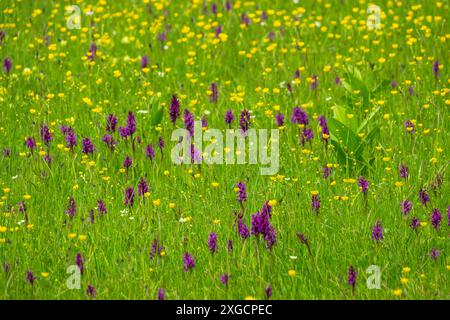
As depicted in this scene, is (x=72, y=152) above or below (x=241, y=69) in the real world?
below

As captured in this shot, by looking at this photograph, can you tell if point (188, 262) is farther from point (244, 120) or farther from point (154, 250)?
point (244, 120)

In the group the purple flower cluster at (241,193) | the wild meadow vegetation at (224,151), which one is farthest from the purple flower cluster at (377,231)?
the purple flower cluster at (241,193)

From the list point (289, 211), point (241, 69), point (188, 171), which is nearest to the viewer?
point (289, 211)

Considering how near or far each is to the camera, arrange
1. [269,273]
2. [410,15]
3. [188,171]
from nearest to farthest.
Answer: [269,273] → [188,171] → [410,15]

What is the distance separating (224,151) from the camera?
20.7ft

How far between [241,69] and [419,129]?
6.65 feet

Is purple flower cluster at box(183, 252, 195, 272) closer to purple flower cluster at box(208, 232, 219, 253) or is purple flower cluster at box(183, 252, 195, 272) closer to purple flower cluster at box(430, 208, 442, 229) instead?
purple flower cluster at box(208, 232, 219, 253)

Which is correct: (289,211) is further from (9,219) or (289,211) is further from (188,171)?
(9,219)

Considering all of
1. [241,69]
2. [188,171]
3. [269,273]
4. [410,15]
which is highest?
[410,15]

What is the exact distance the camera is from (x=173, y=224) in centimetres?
531

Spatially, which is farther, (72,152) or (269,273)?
(72,152)

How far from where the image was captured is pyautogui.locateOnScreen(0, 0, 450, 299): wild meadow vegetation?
4793 millimetres

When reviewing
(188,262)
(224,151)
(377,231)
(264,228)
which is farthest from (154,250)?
(224,151)

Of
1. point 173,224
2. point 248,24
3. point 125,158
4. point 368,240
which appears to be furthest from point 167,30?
point 368,240
